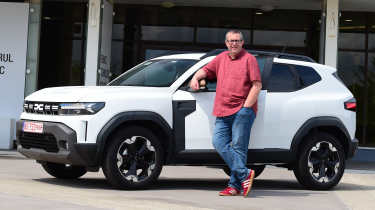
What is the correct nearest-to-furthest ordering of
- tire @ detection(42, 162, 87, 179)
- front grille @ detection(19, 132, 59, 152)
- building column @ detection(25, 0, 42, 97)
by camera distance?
front grille @ detection(19, 132, 59, 152) < tire @ detection(42, 162, 87, 179) < building column @ detection(25, 0, 42, 97)

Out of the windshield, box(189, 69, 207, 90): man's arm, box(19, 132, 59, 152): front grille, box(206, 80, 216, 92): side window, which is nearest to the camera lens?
box(19, 132, 59, 152): front grille

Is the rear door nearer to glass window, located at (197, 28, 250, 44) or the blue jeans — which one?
the blue jeans

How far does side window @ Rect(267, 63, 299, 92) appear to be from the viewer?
9.31 meters

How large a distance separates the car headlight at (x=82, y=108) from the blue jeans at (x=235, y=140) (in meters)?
1.33

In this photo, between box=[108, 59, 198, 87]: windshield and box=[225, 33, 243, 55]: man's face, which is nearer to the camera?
box=[225, 33, 243, 55]: man's face

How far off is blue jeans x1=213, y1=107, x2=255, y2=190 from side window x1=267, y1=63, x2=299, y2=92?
971 millimetres

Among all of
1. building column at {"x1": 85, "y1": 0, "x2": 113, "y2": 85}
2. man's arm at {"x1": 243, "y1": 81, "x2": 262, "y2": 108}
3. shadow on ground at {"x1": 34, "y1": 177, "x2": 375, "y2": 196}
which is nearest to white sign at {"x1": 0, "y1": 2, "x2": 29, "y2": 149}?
building column at {"x1": 85, "y1": 0, "x2": 113, "y2": 85}

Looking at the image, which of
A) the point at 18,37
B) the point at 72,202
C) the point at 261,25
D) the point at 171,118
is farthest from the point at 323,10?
the point at 72,202

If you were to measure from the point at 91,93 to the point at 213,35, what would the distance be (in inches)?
504

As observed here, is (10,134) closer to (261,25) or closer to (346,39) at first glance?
(261,25)

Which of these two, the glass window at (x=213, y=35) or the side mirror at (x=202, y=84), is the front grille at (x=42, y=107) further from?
the glass window at (x=213, y=35)

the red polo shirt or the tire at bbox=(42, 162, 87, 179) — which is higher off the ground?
the red polo shirt

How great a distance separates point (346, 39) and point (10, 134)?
31.2 feet

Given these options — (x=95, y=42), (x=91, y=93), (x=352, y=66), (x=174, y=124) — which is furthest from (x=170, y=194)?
(x=352, y=66)
